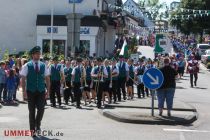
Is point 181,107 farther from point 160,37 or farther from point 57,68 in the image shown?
point 160,37

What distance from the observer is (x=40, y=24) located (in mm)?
40125

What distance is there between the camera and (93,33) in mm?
40375

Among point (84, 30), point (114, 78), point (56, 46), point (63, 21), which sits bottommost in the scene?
point (114, 78)

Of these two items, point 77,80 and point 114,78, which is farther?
point 114,78

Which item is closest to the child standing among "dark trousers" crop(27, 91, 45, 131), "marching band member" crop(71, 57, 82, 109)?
"marching band member" crop(71, 57, 82, 109)

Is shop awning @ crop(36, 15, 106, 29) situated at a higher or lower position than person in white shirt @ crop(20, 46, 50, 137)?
higher

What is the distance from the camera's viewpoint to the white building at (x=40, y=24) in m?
40.4

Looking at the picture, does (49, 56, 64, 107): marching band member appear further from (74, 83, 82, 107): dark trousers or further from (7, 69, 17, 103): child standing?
(7, 69, 17, 103): child standing

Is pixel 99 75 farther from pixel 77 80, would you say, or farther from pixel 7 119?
pixel 7 119

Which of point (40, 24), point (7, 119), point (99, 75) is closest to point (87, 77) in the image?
point (99, 75)

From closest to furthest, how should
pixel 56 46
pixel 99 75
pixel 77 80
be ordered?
pixel 77 80 < pixel 99 75 < pixel 56 46

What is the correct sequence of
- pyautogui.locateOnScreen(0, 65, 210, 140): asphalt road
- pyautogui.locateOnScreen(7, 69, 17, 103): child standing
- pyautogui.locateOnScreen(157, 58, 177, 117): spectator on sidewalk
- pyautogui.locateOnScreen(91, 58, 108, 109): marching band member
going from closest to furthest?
pyautogui.locateOnScreen(0, 65, 210, 140): asphalt road, pyautogui.locateOnScreen(157, 58, 177, 117): spectator on sidewalk, pyautogui.locateOnScreen(91, 58, 108, 109): marching band member, pyautogui.locateOnScreen(7, 69, 17, 103): child standing

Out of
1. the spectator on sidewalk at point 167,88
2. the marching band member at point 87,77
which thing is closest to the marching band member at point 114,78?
the marching band member at point 87,77

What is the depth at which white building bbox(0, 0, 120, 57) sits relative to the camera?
40.4 metres
